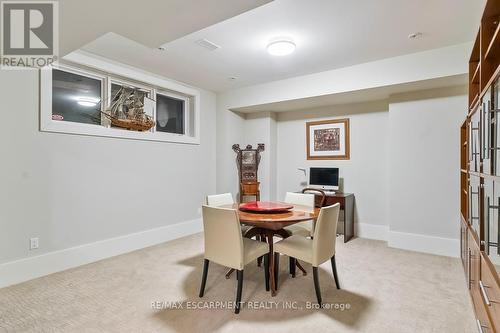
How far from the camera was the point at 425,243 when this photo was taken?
3.62 metres

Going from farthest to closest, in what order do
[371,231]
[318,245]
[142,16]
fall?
[371,231] < [318,245] < [142,16]

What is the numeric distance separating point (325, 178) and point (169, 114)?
2905 millimetres

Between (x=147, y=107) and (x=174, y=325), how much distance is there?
3.21m

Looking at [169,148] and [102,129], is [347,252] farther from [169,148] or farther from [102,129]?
[102,129]

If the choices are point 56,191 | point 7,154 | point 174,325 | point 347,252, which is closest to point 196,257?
point 174,325

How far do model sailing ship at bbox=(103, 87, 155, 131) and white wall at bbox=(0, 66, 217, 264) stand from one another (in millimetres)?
257

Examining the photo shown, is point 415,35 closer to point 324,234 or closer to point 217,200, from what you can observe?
point 324,234

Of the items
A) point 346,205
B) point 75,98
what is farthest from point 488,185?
point 75,98

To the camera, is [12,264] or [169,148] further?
[169,148]

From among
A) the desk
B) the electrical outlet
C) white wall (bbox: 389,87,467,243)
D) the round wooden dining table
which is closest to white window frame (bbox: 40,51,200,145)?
the electrical outlet

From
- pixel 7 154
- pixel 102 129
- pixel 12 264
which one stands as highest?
pixel 102 129

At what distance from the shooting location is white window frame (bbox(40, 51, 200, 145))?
292cm

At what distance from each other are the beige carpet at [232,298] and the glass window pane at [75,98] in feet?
6.06

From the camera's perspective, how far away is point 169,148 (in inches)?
169
